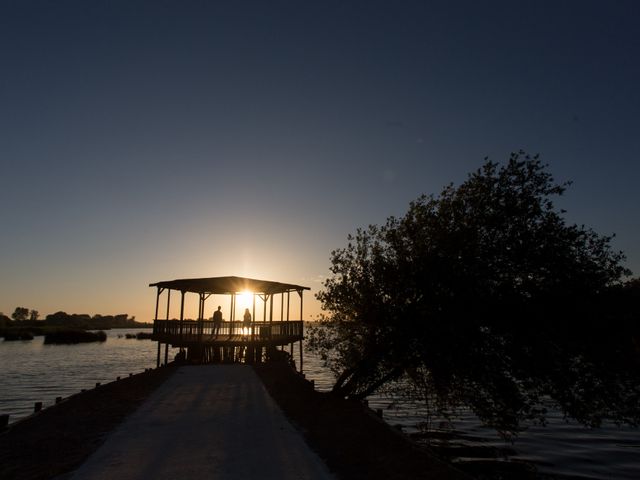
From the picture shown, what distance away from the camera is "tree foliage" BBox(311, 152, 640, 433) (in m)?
12.6

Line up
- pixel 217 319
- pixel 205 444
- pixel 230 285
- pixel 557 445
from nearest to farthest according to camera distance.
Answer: pixel 205 444, pixel 557 445, pixel 230 285, pixel 217 319

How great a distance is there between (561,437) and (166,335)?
22404 millimetres

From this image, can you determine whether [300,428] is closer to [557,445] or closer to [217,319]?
[557,445]

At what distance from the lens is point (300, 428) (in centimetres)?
1191

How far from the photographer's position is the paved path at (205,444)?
8133 millimetres

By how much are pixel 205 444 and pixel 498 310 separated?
916 centimetres

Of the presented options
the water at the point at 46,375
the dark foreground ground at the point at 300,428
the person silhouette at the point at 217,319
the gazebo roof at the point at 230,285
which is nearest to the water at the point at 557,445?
the dark foreground ground at the point at 300,428

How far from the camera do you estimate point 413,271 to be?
14797 mm

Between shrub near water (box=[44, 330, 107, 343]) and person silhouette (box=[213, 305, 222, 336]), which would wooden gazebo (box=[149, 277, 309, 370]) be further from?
shrub near water (box=[44, 330, 107, 343])

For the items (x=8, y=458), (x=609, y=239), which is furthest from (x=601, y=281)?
(x=8, y=458)

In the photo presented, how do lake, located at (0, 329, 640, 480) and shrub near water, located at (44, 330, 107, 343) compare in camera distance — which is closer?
lake, located at (0, 329, 640, 480)

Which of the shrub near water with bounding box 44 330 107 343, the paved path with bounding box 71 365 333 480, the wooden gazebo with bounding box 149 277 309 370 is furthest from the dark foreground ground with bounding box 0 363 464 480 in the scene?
the shrub near water with bounding box 44 330 107 343

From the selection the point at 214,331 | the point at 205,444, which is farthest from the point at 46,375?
the point at 205,444

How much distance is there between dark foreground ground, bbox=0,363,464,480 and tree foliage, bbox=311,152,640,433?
2546 mm
